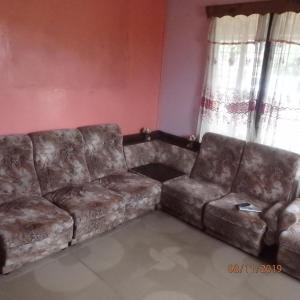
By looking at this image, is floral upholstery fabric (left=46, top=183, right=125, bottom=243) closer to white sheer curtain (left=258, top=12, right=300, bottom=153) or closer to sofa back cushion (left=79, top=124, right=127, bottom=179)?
sofa back cushion (left=79, top=124, right=127, bottom=179)

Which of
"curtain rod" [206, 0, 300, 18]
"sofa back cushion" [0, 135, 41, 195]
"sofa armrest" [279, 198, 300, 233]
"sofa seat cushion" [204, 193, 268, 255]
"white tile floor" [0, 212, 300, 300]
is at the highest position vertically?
"curtain rod" [206, 0, 300, 18]

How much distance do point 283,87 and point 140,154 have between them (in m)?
1.76

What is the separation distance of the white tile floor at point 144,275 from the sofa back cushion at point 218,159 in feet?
2.47

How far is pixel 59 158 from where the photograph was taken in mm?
2998

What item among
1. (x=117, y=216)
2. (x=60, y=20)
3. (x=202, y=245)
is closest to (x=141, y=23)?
(x=60, y=20)

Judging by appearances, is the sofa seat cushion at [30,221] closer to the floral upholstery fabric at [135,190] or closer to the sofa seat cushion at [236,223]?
the floral upholstery fabric at [135,190]

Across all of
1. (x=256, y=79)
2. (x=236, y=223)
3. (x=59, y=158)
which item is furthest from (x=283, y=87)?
(x=59, y=158)

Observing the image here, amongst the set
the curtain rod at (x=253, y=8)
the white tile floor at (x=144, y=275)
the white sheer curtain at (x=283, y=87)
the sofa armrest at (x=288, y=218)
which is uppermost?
the curtain rod at (x=253, y=8)

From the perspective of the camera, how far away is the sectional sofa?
238 centimetres

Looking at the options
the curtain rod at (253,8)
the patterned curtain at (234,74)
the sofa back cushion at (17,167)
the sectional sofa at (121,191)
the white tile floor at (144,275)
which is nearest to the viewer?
the white tile floor at (144,275)

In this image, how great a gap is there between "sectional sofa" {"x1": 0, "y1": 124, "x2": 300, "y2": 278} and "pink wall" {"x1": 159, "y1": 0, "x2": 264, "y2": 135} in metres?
0.50

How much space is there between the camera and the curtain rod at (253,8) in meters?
2.79

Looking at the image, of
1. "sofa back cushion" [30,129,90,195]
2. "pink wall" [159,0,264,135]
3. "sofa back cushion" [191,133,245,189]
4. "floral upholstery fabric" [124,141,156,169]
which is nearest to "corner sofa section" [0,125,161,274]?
"sofa back cushion" [30,129,90,195]

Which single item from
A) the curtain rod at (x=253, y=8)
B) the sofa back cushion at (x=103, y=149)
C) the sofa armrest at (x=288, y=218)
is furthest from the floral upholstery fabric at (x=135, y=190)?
the curtain rod at (x=253, y=8)
